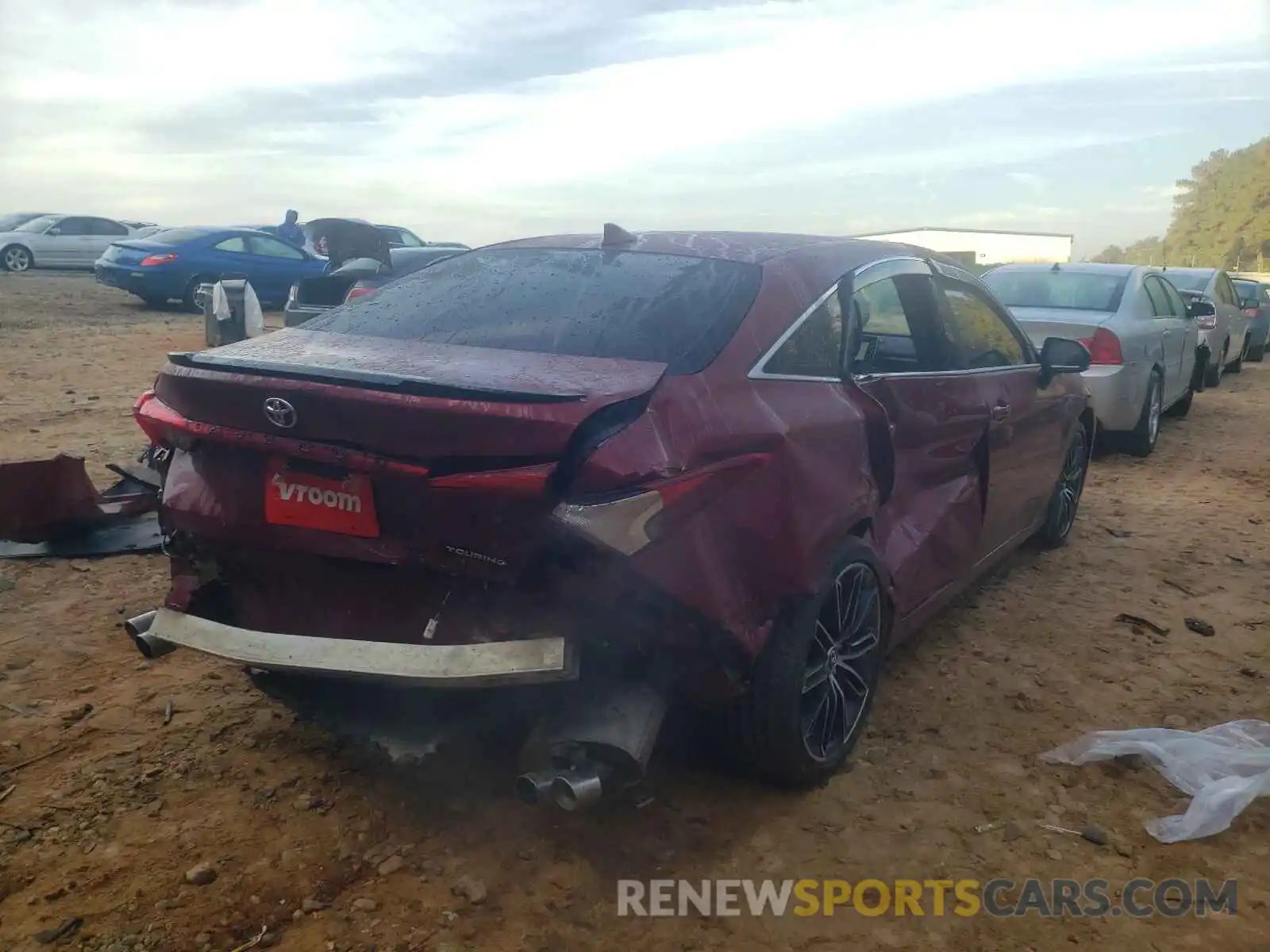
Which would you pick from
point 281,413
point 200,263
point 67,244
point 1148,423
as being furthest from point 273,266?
point 281,413

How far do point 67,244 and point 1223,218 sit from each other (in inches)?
2638

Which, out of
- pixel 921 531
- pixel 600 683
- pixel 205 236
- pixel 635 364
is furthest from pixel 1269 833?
pixel 205 236

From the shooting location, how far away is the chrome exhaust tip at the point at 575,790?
7.74ft

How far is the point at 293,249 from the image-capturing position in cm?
1683

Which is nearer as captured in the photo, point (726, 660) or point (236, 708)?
point (726, 660)

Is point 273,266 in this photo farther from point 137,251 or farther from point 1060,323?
point 1060,323

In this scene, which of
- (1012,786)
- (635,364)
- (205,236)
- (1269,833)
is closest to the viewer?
(635,364)

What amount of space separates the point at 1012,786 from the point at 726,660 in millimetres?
1135

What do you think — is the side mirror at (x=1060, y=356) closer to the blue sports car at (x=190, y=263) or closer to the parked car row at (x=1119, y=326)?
the parked car row at (x=1119, y=326)

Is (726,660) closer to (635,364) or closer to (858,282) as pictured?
(635,364)

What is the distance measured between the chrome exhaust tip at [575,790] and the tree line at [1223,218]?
6209 centimetres

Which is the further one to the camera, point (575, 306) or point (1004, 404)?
point (1004, 404)

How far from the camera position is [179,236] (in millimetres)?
16125

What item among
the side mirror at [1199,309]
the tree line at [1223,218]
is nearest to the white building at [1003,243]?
the side mirror at [1199,309]
